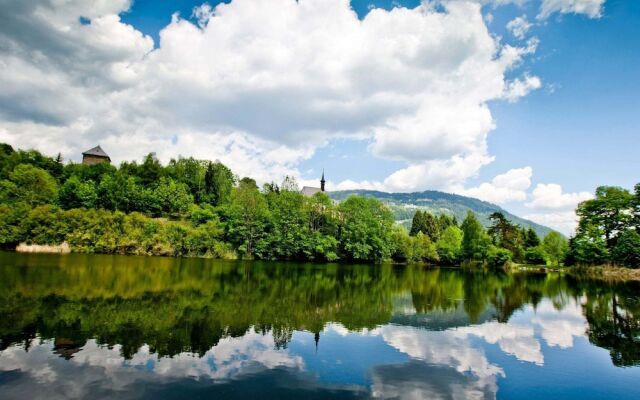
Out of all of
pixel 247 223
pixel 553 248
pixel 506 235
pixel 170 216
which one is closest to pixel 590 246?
pixel 506 235

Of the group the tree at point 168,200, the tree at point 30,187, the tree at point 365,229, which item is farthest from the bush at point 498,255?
the tree at point 30,187

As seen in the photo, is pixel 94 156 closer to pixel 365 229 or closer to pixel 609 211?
pixel 365 229

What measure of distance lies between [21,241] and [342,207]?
6327 centimetres

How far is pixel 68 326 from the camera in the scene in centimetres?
1565

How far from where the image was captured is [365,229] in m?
85.5

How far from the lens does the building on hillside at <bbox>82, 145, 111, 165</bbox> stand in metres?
114

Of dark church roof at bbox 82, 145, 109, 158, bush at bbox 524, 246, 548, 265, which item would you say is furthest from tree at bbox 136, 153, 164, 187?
bush at bbox 524, 246, 548, 265

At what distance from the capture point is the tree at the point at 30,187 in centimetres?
7281

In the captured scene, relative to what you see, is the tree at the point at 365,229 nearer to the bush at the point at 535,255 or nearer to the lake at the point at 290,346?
the bush at the point at 535,255

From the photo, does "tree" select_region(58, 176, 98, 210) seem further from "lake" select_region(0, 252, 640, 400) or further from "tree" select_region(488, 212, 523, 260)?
"tree" select_region(488, 212, 523, 260)

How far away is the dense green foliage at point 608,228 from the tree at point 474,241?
22307 millimetres

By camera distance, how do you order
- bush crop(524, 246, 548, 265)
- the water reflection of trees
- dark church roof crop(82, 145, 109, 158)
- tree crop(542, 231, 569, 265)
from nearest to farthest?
the water reflection of trees
bush crop(524, 246, 548, 265)
tree crop(542, 231, 569, 265)
dark church roof crop(82, 145, 109, 158)

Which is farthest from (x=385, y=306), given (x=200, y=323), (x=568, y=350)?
(x=200, y=323)

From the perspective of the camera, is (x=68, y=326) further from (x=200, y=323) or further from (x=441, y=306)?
(x=441, y=306)
